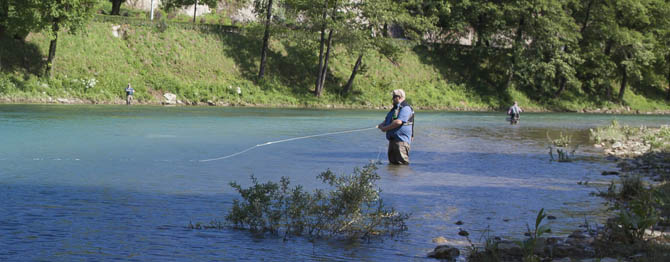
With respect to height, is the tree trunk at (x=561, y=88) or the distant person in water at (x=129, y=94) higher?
the tree trunk at (x=561, y=88)

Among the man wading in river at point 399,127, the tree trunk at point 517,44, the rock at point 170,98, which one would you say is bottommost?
the rock at point 170,98

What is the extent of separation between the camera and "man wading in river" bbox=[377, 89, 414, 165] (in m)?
16.4

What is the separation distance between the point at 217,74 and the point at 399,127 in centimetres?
4210

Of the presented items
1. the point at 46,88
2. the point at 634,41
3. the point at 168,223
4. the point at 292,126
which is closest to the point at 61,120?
the point at 292,126

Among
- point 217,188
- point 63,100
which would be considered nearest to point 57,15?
point 63,100

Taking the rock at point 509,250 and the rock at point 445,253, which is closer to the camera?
the rock at point 509,250

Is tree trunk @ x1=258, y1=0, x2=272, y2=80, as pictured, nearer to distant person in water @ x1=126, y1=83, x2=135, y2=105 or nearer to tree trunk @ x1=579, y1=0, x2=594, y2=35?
distant person in water @ x1=126, y1=83, x2=135, y2=105

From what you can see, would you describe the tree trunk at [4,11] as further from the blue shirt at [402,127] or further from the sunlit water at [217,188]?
A: the blue shirt at [402,127]

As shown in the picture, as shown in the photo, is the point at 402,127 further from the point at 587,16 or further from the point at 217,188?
the point at 587,16

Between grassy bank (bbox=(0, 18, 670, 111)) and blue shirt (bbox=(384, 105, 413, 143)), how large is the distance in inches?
1304

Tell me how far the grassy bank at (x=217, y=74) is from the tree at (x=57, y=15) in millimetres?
2174

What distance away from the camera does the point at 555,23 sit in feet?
216

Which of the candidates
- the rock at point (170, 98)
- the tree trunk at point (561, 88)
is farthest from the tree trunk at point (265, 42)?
the tree trunk at point (561, 88)

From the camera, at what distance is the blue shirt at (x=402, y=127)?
16500 millimetres
